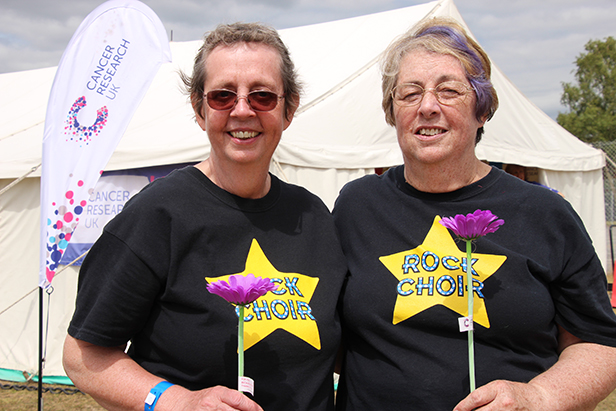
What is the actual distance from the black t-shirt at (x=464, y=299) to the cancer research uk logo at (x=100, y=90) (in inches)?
105

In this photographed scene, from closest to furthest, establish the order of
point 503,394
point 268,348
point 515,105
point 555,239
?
point 503,394
point 268,348
point 555,239
point 515,105

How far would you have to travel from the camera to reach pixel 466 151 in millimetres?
1637

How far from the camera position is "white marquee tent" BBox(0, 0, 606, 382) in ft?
15.9

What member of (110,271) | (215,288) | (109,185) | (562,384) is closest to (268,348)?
(215,288)

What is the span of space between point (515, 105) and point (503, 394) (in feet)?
21.7

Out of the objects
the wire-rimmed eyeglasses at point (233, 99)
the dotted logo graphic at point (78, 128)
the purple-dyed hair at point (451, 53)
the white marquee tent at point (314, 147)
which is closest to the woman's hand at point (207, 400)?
the wire-rimmed eyeglasses at point (233, 99)

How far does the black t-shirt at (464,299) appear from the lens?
4.69 feet

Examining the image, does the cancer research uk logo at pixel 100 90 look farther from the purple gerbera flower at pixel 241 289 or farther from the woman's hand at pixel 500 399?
the woman's hand at pixel 500 399

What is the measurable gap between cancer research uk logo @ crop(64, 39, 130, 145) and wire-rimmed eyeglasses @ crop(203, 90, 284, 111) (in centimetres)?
238

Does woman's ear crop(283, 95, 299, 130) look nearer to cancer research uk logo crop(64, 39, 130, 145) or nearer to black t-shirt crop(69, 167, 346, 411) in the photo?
black t-shirt crop(69, 167, 346, 411)

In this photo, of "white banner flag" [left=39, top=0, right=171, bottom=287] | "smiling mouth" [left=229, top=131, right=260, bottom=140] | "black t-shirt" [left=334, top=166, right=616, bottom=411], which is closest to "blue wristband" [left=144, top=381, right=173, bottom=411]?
"black t-shirt" [left=334, top=166, right=616, bottom=411]

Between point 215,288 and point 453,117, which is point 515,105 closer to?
point 453,117

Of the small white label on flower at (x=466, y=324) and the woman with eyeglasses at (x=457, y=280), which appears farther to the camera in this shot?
the woman with eyeglasses at (x=457, y=280)

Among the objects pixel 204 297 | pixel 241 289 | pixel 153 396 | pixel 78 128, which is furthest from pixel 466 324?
pixel 78 128
